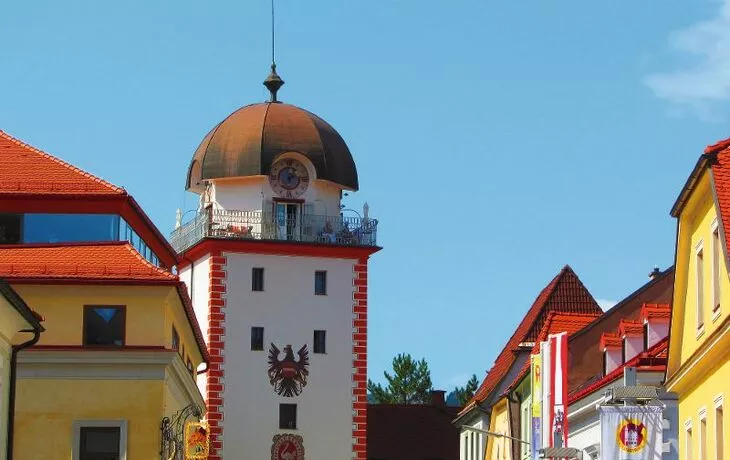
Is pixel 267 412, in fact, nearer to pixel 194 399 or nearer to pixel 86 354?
pixel 194 399

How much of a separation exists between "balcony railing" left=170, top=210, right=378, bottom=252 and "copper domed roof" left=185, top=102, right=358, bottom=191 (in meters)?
1.78

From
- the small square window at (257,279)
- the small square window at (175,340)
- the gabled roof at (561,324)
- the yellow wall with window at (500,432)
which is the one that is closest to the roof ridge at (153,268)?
the small square window at (175,340)

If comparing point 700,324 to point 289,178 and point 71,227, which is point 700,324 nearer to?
point 71,227

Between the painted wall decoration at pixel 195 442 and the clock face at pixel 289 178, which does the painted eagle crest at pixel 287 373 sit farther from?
the painted wall decoration at pixel 195 442

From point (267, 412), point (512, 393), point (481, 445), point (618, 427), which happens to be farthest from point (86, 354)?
point (267, 412)

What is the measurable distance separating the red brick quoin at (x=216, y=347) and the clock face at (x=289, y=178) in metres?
4.29

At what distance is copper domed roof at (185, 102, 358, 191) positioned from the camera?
92812mm

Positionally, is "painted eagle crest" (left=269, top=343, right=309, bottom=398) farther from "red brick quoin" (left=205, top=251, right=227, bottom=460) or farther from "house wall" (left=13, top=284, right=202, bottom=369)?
"house wall" (left=13, top=284, right=202, bottom=369)

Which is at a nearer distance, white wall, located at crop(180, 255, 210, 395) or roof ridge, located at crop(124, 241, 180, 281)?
roof ridge, located at crop(124, 241, 180, 281)

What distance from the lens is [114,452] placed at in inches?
1881

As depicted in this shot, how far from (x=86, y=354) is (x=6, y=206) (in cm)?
955

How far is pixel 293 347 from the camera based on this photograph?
90000 millimetres

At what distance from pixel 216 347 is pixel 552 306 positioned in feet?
61.4

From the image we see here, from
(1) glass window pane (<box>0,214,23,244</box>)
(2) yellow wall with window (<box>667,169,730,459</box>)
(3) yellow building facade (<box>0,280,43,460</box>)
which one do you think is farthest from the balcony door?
(2) yellow wall with window (<box>667,169,730,459</box>)
